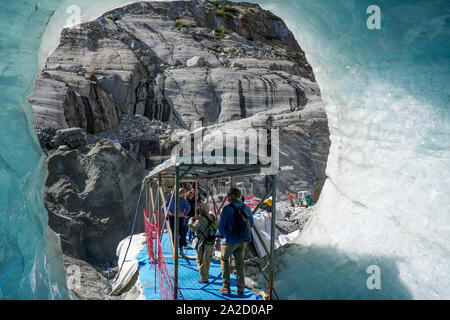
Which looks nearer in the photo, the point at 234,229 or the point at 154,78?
the point at 234,229

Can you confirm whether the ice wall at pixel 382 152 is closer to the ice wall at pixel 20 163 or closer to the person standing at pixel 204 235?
the person standing at pixel 204 235

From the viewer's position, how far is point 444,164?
4098 millimetres

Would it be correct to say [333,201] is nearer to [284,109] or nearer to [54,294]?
[54,294]

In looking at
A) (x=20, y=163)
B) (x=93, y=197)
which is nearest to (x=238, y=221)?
(x=20, y=163)

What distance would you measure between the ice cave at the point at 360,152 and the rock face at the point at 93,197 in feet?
23.0

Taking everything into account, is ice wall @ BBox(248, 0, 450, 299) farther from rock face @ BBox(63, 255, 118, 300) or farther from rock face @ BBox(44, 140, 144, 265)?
rock face @ BBox(44, 140, 144, 265)

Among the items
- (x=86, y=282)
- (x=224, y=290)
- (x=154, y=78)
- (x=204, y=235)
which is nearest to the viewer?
(x=224, y=290)

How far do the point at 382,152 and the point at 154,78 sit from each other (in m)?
23.2

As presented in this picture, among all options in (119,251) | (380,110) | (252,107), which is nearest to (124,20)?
(252,107)

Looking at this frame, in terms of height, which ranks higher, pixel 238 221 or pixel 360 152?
pixel 360 152

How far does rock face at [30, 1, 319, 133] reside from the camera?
2159cm

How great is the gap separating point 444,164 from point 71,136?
14.2m

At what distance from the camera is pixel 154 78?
2628cm

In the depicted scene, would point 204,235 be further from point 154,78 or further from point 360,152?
point 154,78
